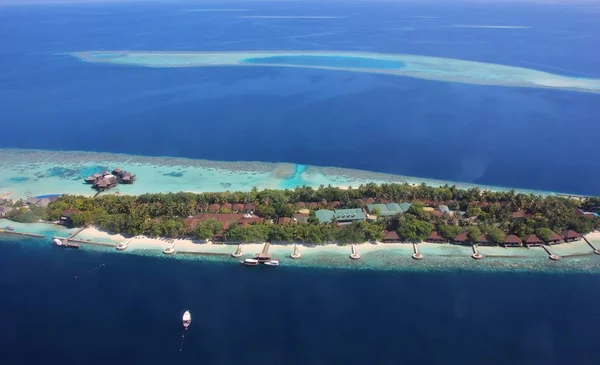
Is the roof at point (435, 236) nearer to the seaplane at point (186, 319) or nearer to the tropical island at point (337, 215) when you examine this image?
the tropical island at point (337, 215)

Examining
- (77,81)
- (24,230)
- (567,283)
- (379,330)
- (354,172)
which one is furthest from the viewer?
(77,81)

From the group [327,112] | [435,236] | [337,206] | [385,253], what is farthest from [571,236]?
[327,112]

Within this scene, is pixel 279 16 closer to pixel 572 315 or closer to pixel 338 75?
pixel 338 75

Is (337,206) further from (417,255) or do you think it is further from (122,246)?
(122,246)

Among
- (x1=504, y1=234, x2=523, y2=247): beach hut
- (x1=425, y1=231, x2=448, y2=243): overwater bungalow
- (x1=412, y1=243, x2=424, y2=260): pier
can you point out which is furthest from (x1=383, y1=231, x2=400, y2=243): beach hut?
(x1=504, y1=234, x2=523, y2=247): beach hut

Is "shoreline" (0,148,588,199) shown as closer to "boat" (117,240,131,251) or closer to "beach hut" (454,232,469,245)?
"boat" (117,240,131,251)

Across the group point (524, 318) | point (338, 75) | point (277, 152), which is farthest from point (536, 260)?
point (338, 75)
